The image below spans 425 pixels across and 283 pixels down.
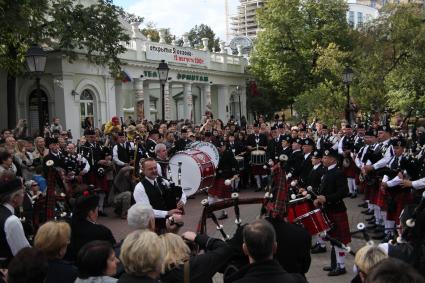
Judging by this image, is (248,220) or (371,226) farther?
A: (248,220)

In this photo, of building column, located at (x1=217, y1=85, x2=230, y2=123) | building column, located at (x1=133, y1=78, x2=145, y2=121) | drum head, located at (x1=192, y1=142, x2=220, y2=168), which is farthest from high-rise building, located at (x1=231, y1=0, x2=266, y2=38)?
drum head, located at (x1=192, y1=142, x2=220, y2=168)

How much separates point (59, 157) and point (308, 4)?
32874 millimetres

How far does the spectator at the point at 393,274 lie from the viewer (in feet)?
8.25

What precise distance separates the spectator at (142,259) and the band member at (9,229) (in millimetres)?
1741

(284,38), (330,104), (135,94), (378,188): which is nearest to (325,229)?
(378,188)

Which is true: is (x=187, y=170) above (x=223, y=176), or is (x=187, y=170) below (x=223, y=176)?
above

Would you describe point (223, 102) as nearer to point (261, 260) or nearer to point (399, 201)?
point (399, 201)

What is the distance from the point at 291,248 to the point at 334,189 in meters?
3.39

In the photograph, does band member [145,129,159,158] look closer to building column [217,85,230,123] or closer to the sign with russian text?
the sign with russian text

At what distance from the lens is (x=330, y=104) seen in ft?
86.1

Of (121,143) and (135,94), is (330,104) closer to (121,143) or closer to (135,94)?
(135,94)

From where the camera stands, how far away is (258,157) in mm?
16516

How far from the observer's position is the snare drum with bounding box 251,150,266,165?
54.0 ft

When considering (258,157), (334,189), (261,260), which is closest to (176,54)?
(258,157)
